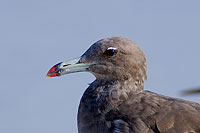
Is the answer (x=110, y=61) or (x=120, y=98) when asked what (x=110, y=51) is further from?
(x=120, y=98)

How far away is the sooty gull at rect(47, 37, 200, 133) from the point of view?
6.14 metres

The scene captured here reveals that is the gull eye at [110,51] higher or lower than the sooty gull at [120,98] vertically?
higher

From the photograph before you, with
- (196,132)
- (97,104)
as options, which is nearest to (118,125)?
(97,104)

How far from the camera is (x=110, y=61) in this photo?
22.7 ft

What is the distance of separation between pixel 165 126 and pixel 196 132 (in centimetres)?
48

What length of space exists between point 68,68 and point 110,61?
0.78 meters

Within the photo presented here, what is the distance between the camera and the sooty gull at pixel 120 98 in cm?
614

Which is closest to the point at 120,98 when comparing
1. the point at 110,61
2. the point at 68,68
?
the point at 110,61

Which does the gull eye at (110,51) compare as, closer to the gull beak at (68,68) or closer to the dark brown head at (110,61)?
the dark brown head at (110,61)

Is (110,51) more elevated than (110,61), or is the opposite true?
(110,51)

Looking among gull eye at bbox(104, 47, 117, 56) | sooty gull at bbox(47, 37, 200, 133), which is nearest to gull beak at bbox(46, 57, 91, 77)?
sooty gull at bbox(47, 37, 200, 133)

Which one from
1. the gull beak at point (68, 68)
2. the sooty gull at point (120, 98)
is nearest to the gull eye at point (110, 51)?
the sooty gull at point (120, 98)

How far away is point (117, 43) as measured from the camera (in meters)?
6.85

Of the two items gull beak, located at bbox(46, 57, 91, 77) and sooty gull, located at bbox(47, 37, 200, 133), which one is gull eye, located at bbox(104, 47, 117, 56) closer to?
sooty gull, located at bbox(47, 37, 200, 133)
